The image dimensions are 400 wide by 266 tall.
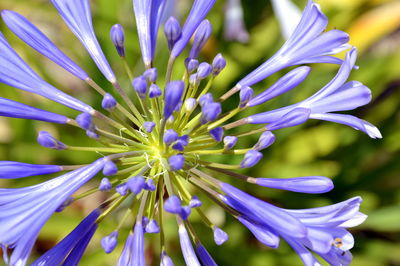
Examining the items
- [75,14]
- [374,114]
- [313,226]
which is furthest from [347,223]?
[374,114]

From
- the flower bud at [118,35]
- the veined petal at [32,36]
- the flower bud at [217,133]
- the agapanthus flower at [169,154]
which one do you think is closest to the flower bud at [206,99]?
the agapanthus flower at [169,154]

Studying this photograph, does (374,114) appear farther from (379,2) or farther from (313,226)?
(313,226)

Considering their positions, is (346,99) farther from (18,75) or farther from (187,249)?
(18,75)

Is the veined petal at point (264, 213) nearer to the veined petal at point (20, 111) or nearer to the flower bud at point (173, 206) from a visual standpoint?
the flower bud at point (173, 206)

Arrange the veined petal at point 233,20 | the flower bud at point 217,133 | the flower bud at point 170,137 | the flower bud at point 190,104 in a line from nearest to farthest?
the flower bud at point 170,137 < the flower bud at point 217,133 < the flower bud at point 190,104 < the veined petal at point 233,20

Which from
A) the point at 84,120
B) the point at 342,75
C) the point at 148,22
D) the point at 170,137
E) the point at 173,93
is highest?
the point at 148,22

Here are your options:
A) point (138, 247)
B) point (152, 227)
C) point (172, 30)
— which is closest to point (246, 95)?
point (172, 30)
